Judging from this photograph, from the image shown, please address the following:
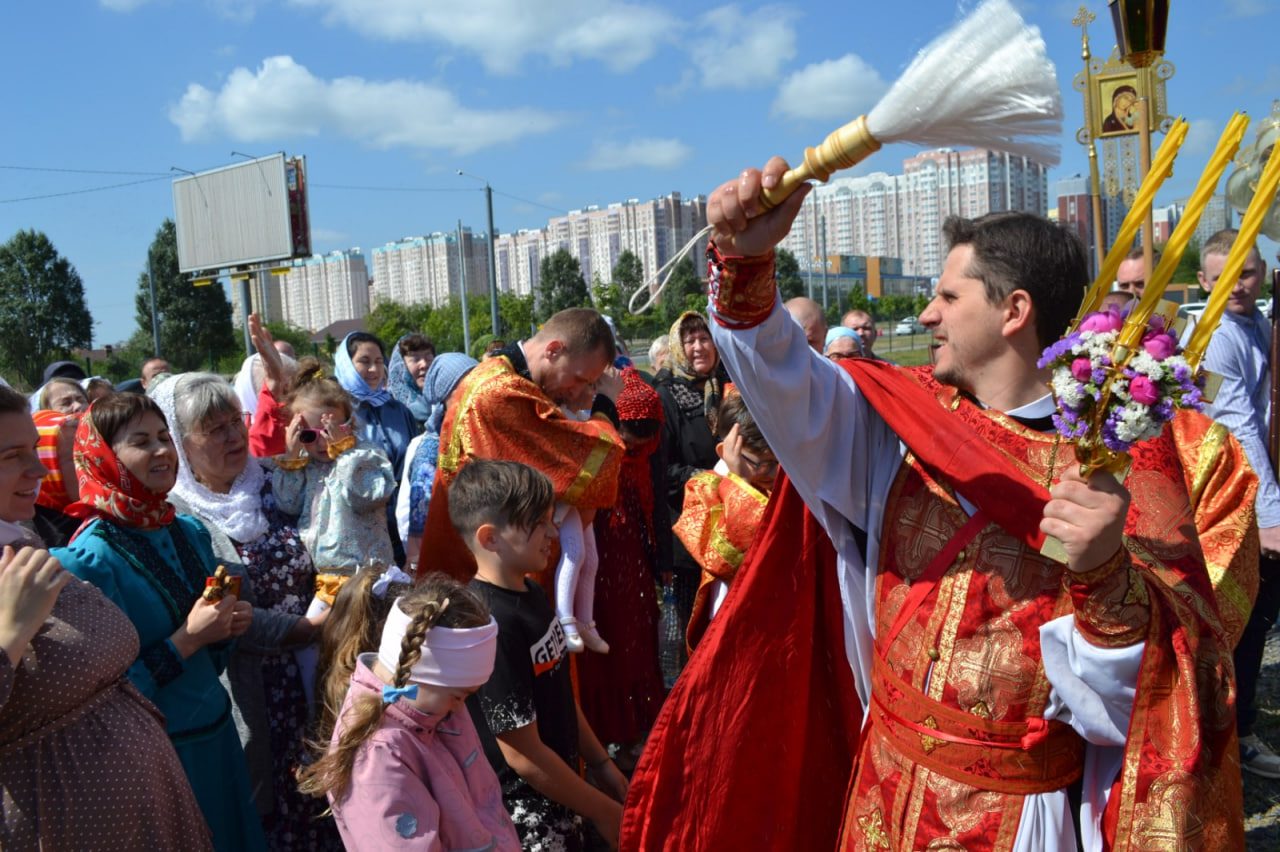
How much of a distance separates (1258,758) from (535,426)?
3.70 metres

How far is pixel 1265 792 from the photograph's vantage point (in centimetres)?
447

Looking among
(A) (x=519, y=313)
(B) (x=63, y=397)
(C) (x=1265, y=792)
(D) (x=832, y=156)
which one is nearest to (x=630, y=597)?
(C) (x=1265, y=792)

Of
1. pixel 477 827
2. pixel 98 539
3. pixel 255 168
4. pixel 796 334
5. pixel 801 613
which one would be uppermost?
pixel 255 168

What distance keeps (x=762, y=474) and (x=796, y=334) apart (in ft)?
6.32

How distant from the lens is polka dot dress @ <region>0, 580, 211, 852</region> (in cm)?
222

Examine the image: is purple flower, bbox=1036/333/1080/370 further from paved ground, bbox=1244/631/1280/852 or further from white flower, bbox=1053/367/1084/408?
paved ground, bbox=1244/631/1280/852

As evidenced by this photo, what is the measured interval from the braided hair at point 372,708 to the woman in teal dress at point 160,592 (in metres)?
0.62

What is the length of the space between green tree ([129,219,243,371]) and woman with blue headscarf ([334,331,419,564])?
44.2 meters

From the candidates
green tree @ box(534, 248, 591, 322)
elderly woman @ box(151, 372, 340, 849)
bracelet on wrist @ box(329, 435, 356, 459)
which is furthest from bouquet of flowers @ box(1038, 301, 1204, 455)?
green tree @ box(534, 248, 591, 322)

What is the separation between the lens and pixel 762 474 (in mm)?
3889

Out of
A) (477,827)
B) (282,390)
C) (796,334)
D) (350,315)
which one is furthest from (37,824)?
(350,315)

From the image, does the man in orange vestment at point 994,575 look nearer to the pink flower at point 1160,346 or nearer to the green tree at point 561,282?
A: the pink flower at point 1160,346

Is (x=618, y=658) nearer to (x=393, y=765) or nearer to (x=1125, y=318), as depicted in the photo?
(x=393, y=765)

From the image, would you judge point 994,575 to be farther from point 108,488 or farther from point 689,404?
point 689,404
